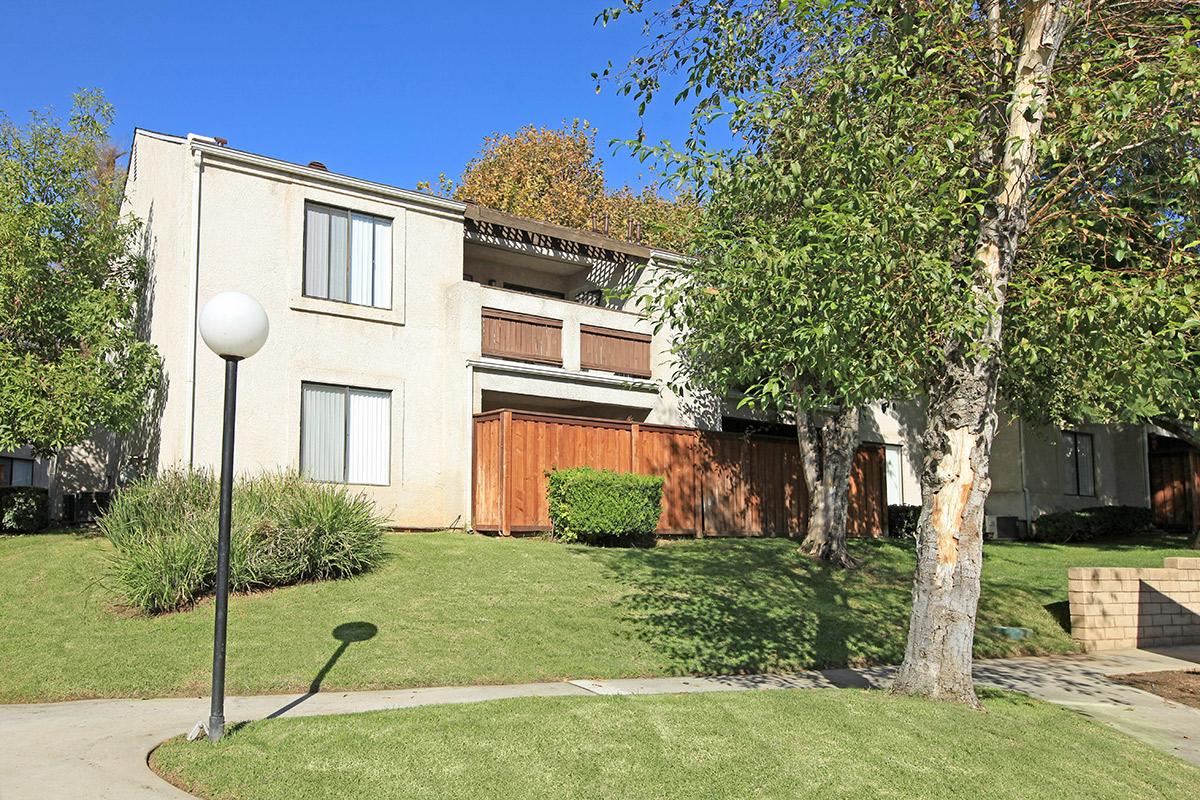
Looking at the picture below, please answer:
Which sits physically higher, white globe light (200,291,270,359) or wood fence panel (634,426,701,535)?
white globe light (200,291,270,359)

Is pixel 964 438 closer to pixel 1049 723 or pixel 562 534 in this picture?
pixel 1049 723

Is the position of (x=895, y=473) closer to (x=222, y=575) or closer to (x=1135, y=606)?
(x=1135, y=606)

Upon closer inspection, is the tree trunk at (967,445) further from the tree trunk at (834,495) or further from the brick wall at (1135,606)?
the tree trunk at (834,495)

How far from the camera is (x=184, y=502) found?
43.7 feet

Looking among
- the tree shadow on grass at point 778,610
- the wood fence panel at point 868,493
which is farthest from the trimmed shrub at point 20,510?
the wood fence panel at point 868,493

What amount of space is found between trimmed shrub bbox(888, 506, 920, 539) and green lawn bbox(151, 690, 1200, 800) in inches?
655

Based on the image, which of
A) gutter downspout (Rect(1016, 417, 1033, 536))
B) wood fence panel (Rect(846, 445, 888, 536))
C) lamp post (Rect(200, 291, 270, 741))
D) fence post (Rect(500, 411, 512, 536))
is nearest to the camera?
lamp post (Rect(200, 291, 270, 741))

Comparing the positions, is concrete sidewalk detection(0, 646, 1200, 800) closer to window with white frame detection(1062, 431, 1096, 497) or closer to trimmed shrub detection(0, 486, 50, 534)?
trimmed shrub detection(0, 486, 50, 534)

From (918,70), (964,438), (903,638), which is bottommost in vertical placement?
(903,638)

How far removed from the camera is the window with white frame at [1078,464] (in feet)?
98.5

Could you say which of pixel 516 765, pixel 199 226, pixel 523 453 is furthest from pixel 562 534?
pixel 516 765

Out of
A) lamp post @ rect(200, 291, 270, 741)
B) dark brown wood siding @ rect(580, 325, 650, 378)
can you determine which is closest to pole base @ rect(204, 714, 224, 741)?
lamp post @ rect(200, 291, 270, 741)

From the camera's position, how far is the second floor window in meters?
18.3

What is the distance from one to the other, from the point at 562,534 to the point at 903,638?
6.60 m
